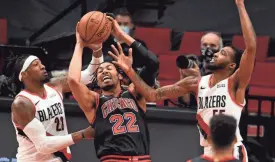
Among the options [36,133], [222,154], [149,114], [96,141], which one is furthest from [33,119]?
[222,154]

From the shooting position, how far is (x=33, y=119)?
21.6 feet

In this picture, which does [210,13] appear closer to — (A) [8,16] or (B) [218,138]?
(A) [8,16]

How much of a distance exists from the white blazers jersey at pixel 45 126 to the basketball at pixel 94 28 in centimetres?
67

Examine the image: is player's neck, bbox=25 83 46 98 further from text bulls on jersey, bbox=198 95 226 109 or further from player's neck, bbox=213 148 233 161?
player's neck, bbox=213 148 233 161

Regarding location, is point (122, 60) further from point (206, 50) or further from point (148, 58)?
point (206, 50)

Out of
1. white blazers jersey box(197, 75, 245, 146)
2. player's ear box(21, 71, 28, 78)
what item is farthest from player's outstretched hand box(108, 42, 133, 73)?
player's ear box(21, 71, 28, 78)

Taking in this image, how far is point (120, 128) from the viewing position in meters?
6.41

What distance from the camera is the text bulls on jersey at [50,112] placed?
22.0ft

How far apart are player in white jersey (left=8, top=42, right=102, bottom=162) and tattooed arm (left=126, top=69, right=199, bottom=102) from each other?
1.85 feet

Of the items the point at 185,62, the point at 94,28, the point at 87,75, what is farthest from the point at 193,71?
the point at 94,28

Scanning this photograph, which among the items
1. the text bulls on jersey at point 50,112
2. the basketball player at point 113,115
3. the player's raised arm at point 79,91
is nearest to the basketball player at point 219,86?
the basketball player at point 113,115

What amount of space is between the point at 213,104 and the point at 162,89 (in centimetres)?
58

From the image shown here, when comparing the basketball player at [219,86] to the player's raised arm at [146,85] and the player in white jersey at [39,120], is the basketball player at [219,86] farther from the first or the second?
the player in white jersey at [39,120]

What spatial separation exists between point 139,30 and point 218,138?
21.4ft
